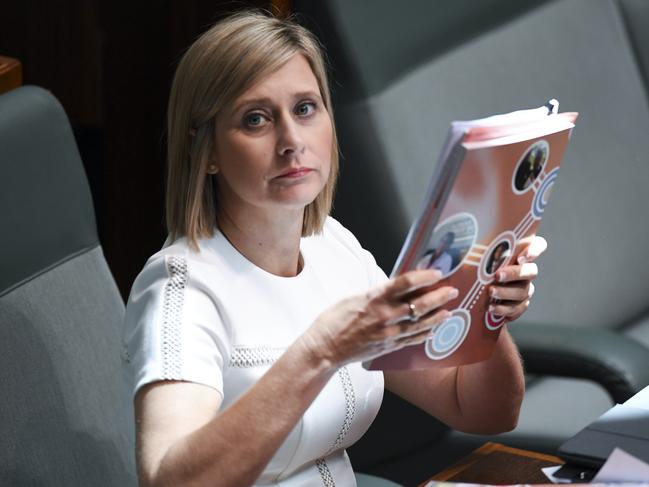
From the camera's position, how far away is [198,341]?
1274mm

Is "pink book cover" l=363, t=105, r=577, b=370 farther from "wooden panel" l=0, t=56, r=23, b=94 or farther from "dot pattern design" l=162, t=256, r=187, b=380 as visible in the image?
"wooden panel" l=0, t=56, r=23, b=94

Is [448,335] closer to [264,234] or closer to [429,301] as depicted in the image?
[429,301]

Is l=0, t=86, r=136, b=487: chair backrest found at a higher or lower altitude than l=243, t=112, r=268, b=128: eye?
lower

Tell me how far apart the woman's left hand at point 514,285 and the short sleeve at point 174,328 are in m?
0.30

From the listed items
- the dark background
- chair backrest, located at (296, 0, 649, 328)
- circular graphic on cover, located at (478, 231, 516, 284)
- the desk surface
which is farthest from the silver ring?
the dark background

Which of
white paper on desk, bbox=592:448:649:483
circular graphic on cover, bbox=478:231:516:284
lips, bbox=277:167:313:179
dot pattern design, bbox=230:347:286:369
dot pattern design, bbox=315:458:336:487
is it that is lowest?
dot pattern design, bbox=315:458:336:487

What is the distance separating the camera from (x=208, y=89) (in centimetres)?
135

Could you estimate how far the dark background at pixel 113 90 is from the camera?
97.5 inches

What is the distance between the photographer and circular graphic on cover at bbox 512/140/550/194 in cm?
118

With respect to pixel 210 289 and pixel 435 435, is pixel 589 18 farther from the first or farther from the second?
pixel 210 289

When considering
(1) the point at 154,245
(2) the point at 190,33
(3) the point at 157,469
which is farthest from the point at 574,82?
(3) the point at 157,469

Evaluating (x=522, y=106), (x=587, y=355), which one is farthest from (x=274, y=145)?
(x=522, y=106)

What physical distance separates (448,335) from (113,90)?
57.7 inches

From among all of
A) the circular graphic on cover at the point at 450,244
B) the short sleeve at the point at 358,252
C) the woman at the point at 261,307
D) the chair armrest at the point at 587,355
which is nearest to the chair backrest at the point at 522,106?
the chair armrest at the point at 587,355
